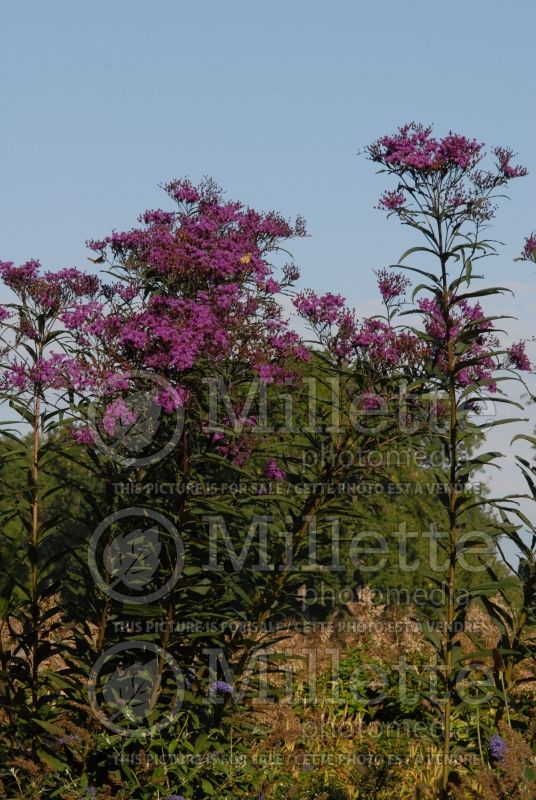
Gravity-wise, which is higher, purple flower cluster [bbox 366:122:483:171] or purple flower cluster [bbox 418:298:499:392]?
purple flower cluster [bbox 366:122:483:171]

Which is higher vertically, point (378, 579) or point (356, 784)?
point (378, 579)

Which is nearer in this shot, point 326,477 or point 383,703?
point 326,477

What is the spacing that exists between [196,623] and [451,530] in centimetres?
205

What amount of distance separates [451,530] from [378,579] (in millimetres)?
14714

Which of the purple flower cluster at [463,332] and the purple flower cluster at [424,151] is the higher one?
the purple flower cluster at [424,151]

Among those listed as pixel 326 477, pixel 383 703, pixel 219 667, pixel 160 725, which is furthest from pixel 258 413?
pixel 383 703

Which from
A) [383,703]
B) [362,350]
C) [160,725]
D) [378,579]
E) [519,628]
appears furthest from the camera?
[378,579]

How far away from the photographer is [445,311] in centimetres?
637

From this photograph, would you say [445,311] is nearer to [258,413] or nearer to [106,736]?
[258,413]

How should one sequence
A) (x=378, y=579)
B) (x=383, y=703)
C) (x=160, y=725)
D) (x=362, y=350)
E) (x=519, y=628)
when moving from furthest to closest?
(x=378, y=579)
(x=383, y=703)
(x=362, y=350)
(x=519, y=628)
(x=160, y=725)

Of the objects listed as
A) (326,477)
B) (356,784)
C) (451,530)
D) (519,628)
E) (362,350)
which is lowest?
(356,784)

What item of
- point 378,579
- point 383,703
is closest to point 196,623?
point 383,703

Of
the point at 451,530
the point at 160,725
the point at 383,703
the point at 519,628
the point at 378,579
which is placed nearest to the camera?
the point at 451,530

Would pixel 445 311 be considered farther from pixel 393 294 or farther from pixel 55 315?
pixel 55 315
